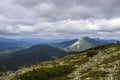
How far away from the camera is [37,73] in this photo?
3609 cm

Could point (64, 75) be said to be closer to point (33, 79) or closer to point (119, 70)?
point (33, 79)

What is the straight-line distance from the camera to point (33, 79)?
34656 millimetres

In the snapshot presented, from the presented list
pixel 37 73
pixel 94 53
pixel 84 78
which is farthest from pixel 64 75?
pixel 94 53

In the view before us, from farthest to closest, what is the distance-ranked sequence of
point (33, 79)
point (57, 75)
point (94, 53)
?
point (94, 53) → point (57, 75) → point (33, 79)

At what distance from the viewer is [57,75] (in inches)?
1463

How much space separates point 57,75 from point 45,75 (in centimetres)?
217

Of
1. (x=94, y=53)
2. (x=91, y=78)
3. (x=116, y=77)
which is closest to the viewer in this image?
(x=116, y=77)

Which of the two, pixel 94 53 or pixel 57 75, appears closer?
pixel 57 75

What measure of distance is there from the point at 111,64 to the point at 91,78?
312 inches

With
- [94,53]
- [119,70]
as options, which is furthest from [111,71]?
[94,53]

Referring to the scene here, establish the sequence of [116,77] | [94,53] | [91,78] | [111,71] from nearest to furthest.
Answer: [116,77], [91,78], [111,71], [94,53]

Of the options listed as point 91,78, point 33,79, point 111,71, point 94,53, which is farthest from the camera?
point 94,53

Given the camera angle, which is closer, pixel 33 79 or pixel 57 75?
pixel 33 79

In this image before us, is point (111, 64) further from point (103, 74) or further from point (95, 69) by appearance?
point (103, 74)
